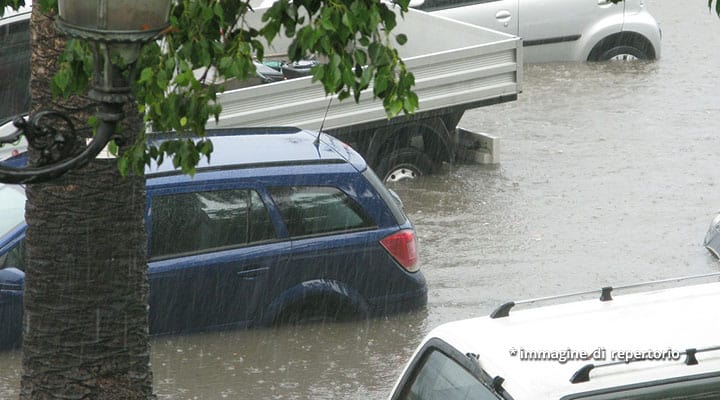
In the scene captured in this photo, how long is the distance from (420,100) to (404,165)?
0.91 meters

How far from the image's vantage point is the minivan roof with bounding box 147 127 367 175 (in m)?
9.09

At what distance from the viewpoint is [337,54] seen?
5090 mm

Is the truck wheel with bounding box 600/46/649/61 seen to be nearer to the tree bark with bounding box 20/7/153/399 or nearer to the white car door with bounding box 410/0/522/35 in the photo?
the white car door with bounding box 410/0/522/35

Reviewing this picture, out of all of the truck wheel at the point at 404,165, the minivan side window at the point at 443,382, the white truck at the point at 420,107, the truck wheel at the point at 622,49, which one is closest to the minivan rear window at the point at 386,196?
the white truck at the point at 420,107

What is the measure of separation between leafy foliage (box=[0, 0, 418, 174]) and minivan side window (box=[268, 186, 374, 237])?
3438mm

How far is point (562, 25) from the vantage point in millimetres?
18078

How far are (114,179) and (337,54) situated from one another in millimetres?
1619

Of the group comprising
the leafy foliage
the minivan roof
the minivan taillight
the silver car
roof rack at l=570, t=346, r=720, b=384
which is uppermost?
the leafy foliage

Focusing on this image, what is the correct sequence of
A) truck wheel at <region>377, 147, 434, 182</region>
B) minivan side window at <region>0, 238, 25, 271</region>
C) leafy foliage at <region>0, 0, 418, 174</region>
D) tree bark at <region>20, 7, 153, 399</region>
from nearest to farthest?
leafy foliage at <region>0, 0, 418, 174</region> → tree bark at <region>20, 7, 153, 399</region> → minivan side window at <region>0, 238, 25, 271</region> → truck wheel at <region>377, 147, 434, 182</region>

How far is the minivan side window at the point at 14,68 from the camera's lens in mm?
11828

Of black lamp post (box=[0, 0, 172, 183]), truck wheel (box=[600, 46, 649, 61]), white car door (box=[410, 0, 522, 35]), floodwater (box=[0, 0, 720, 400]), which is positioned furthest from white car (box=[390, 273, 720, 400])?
truck wheel (box=[600, 46, 649, 61])

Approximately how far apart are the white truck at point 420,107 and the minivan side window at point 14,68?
177 cm

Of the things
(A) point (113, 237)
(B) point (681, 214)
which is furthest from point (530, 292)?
(A) point (113, 237)

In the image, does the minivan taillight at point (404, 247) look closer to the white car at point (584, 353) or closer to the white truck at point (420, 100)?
the white truck at point (420, 100)
